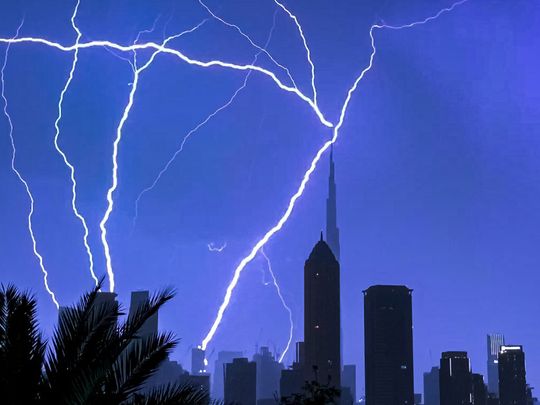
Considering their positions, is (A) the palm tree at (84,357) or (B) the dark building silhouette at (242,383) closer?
(A) the palm tree at (84,357)

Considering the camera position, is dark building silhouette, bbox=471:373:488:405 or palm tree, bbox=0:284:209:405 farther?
dark building silhouette, bbox=471:373:488:405

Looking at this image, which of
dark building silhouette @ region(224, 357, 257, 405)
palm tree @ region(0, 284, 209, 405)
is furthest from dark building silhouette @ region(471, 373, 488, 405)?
palm tree @ region(0, 284, 209, 405)

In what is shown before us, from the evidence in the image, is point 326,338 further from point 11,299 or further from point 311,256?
point 11,299

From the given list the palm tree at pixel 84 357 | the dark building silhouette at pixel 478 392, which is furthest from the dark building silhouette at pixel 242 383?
the palm tree at pixel 84 357

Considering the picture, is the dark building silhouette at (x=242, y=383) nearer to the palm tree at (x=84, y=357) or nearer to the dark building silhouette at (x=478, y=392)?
the dark building silhouette at (x=478, y=392)

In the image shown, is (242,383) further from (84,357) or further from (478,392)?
(84,357)

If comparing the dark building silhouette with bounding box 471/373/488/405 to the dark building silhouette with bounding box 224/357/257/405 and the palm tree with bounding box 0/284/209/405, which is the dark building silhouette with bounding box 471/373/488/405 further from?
the palm tree with bounding box 0/284/209/405

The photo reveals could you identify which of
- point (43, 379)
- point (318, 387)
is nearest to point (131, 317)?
Answer: point (43, 379)

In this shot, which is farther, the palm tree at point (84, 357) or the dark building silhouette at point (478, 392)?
the dark building silhouette at point (478, 392)
